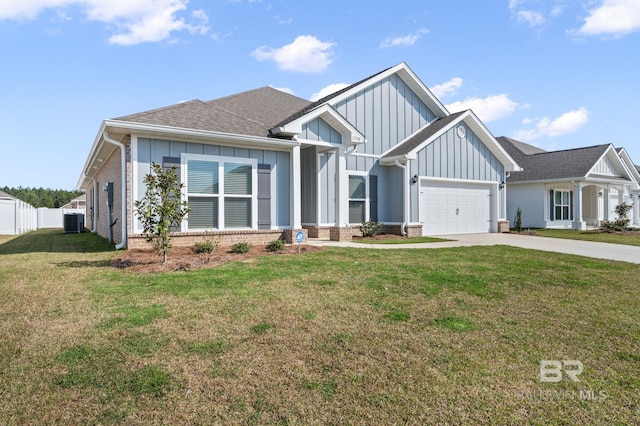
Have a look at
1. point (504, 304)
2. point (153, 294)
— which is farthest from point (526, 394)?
point (153, 294)

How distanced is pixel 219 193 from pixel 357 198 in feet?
19.3

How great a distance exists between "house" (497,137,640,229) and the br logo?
801 inches

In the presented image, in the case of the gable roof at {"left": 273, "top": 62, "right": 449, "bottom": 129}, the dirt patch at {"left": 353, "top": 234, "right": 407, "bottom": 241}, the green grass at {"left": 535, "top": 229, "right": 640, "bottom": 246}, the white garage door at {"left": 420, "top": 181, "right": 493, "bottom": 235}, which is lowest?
the green grass at {"left": 535, "top": 229, "right": 640, "bottom": 246}

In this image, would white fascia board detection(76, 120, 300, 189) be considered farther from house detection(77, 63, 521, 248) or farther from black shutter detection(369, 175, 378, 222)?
black shutter detection(369, 175, 378, 222)

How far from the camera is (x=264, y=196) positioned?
1141 cm

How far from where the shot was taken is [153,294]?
17.9 ft

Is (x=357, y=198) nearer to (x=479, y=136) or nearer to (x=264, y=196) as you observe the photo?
(x=264, y=196)

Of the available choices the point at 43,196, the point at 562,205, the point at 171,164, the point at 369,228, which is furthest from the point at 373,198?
the point at 43,196

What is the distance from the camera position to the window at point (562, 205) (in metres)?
22.1

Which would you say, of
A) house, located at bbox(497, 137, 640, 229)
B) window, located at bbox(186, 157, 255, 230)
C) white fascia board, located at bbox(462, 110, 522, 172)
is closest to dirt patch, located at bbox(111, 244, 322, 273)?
window, located at bbox(186, 157, 255, 230)

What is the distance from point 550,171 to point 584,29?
11462mm

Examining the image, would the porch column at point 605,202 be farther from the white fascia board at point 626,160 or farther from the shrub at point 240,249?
the shrub at point 240,249

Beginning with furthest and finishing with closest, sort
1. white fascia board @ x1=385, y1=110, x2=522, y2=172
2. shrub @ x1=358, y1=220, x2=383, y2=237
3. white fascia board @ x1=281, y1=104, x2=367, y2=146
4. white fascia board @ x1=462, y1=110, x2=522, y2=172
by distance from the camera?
white fascia board @ x1=462, y1=110, x2=522, y2=172 → white fascia board @ x1=385, y1=110, x2=522, y2=172 → shrub @ x1=358, y1=220, x2=383, y2=237 → white fascia board @ x1=281, y1=104, x2=367, y2=146

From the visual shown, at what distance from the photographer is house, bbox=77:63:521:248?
1004 cm
